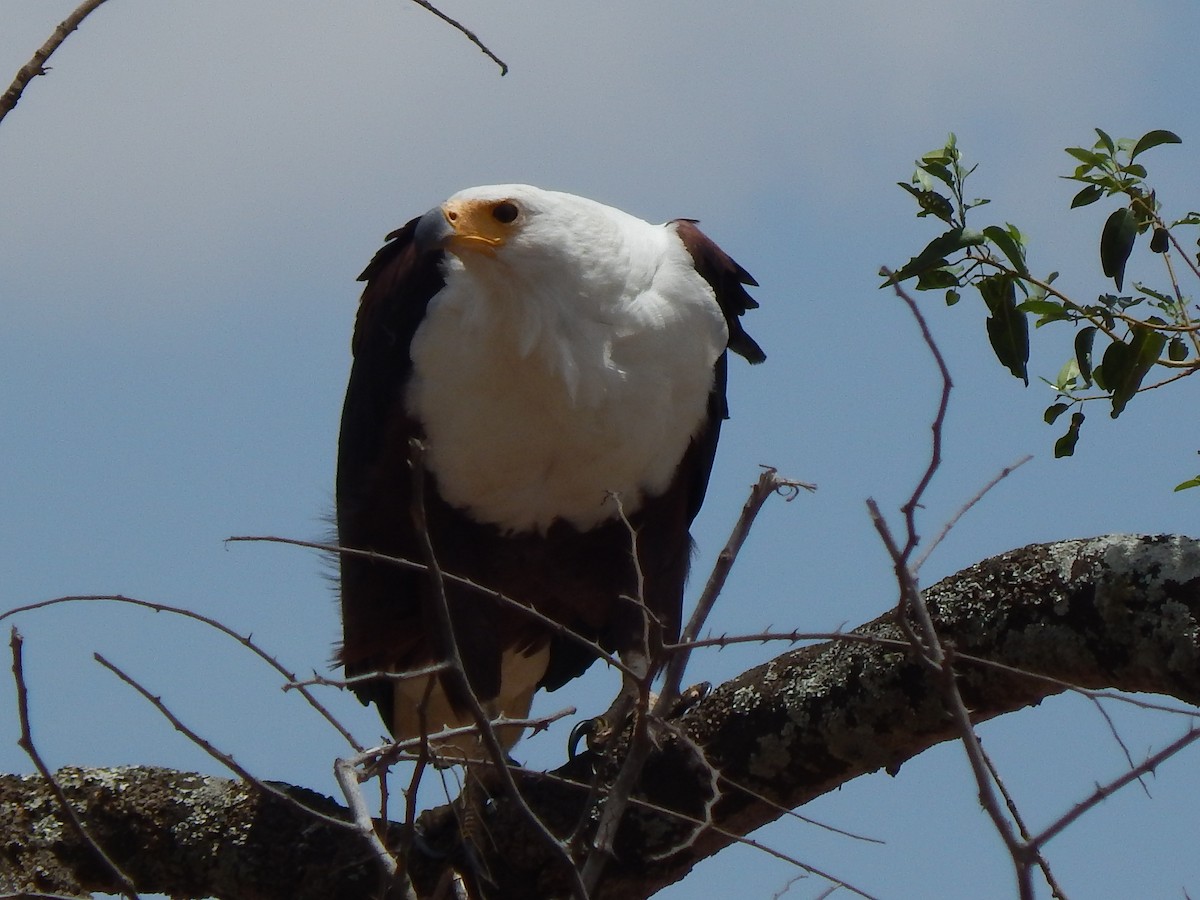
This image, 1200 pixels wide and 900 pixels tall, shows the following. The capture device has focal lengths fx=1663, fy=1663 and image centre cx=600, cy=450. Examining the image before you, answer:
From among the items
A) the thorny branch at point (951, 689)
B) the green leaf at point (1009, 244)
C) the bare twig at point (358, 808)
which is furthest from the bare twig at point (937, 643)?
the green leaf at point (1009, 244)

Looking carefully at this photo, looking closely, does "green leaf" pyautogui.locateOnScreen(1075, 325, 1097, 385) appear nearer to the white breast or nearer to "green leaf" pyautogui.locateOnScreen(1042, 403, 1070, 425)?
"green leaf" pyautogui.locateOnScreen(1042, 403, 1070, 425)

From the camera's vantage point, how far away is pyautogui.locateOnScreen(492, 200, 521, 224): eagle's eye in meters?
4.03

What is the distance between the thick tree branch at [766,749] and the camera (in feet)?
8.96

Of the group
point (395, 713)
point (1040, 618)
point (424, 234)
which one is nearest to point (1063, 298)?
point (1040, 618)

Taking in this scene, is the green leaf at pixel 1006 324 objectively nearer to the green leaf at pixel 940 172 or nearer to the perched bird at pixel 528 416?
the green leaf at pixel 940 172

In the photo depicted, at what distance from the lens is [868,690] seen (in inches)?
118

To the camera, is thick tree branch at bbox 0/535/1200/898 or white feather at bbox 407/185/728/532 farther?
white feather at bbox 407/185/728/532

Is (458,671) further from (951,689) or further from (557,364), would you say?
(557,364)

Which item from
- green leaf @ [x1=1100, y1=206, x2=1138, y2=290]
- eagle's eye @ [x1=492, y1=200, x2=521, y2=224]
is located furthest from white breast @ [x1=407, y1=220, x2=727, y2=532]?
green leaf @ [x1=1100, y1=206, x2=1138, y2=290]

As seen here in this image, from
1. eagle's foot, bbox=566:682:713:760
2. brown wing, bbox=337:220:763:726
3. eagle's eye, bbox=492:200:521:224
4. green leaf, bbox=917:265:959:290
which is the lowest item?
eagle's foot, bbox=566:682:713:760

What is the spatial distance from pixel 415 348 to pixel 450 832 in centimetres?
126

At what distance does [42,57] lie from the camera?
1805 millimetres

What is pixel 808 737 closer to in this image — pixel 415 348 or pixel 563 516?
pixel 563 516

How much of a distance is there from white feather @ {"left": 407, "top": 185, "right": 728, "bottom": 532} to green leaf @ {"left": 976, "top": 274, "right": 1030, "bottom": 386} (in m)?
1.10
